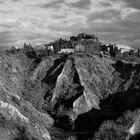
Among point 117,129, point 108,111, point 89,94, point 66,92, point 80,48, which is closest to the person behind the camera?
point 117,129

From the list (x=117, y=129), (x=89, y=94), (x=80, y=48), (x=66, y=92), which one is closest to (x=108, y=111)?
(x=89, y=94)

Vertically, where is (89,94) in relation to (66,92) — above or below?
above

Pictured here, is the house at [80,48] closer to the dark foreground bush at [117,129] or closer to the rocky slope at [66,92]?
the rocky slope at [66,92]

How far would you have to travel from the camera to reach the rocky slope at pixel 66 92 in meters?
74.1

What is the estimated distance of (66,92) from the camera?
92.1m

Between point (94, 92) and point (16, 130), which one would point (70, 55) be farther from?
point (16, 130)

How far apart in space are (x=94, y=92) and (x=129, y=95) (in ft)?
30.3

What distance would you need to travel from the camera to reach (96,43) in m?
131

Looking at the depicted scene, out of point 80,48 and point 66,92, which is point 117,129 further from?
point 80,48

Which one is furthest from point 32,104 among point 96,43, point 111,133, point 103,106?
point 96,43

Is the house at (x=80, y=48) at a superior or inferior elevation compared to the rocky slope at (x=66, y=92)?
superior

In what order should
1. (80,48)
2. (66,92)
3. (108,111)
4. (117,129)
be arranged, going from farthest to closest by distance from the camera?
(80,48), (66,92), (108,111), (117,129)

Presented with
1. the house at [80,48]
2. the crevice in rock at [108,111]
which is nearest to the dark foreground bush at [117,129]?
the crevice in rock at [108,111]

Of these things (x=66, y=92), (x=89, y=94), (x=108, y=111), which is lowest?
(x=108, y=111)
